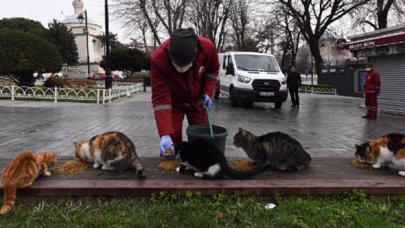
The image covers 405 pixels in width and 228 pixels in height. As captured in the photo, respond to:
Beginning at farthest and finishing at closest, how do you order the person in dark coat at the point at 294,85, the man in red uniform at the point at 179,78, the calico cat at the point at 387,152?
1. the person in dark coat at the point at 294,85
2. the calico cat at the point at 387,152
3. the man in red uniform at the point at 179,78

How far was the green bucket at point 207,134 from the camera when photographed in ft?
14.5

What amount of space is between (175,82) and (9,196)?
6.76ft

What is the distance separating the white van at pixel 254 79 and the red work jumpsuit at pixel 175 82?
11.8 m

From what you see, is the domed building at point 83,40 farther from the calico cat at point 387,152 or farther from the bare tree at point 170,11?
the calico cat at point 387,152

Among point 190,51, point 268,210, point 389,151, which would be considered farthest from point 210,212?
point 389,151

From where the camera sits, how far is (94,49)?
91.8 meters

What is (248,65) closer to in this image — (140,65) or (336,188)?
(336,188)

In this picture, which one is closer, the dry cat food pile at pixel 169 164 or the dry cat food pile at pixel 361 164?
the dry cat food pile at pixel 169 164

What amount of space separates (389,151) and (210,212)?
90.2 inches

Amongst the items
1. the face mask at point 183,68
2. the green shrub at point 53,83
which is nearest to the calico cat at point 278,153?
the face mask at point 183,68

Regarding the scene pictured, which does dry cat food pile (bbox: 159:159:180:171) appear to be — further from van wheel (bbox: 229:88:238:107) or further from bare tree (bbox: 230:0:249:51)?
bare tree (bbox: 230:0:249:51)

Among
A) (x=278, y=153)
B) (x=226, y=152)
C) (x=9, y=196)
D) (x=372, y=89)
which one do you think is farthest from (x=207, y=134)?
(x=372, y=89)

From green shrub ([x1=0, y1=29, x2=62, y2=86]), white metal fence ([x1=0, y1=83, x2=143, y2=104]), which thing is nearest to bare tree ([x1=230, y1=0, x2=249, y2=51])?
green shrub ([x1=0, y1=29, x2=62, y2=86])

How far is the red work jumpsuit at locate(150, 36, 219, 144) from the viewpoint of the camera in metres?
4.55
